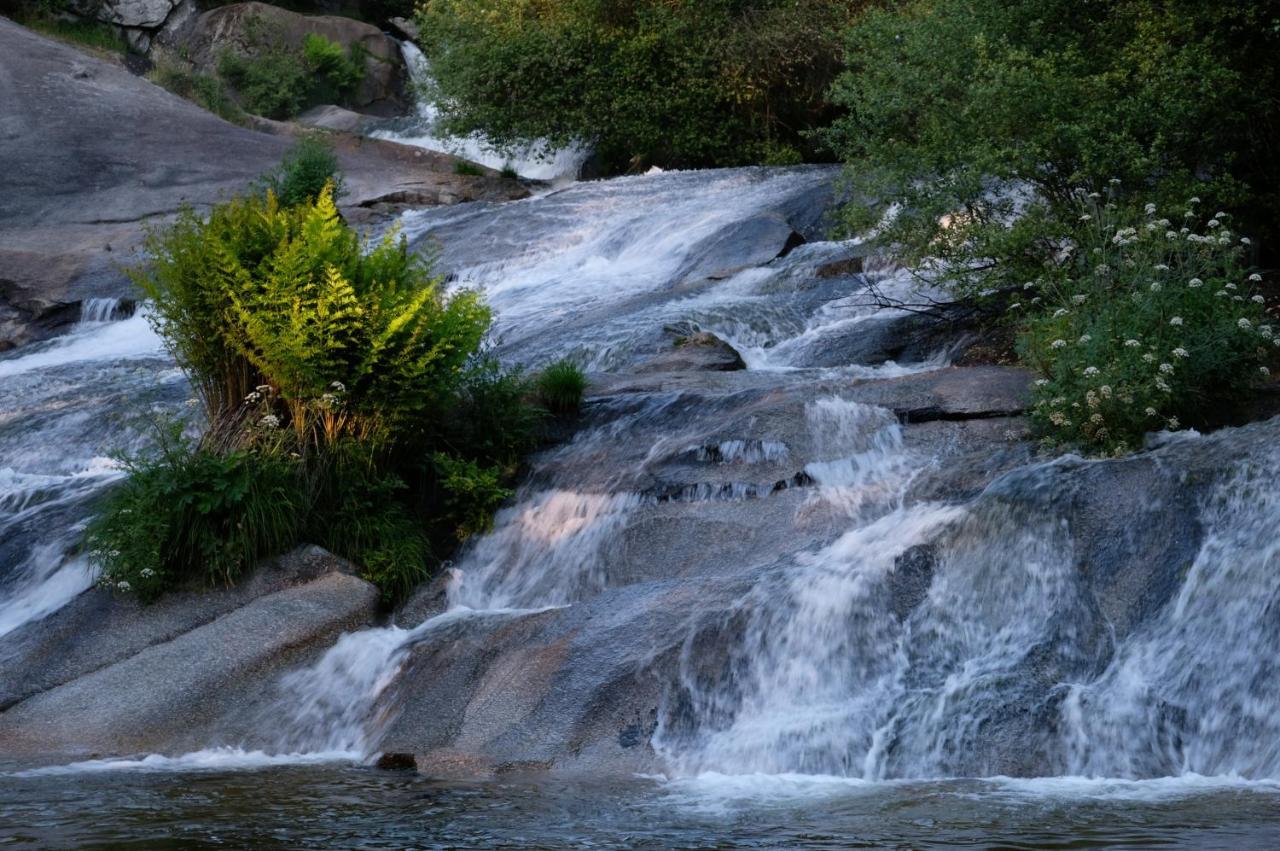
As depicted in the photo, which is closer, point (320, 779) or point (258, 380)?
point (320, 779)

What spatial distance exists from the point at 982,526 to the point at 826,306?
5906mm

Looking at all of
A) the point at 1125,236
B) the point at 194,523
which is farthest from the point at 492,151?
the point at 1125,236

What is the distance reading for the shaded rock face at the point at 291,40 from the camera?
30.3 m

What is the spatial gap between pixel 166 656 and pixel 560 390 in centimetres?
328

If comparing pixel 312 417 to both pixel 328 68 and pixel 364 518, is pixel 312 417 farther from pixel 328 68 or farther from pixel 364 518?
pixel 328 68

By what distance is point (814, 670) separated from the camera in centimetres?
715

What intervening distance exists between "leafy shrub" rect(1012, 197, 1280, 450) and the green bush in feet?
4.18

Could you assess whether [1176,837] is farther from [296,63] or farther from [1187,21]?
[296,63]

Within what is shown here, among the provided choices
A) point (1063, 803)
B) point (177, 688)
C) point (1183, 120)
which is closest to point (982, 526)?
point (1063, 803)

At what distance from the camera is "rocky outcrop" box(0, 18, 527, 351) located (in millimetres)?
18031

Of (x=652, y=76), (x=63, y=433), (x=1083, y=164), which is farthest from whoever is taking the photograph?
(x=652, y=76)

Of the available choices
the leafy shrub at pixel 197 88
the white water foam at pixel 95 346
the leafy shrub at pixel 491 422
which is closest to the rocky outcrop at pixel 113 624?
the leafy shrub at pixel 491 422

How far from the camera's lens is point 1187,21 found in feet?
38.0

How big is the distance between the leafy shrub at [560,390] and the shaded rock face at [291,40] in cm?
2178
